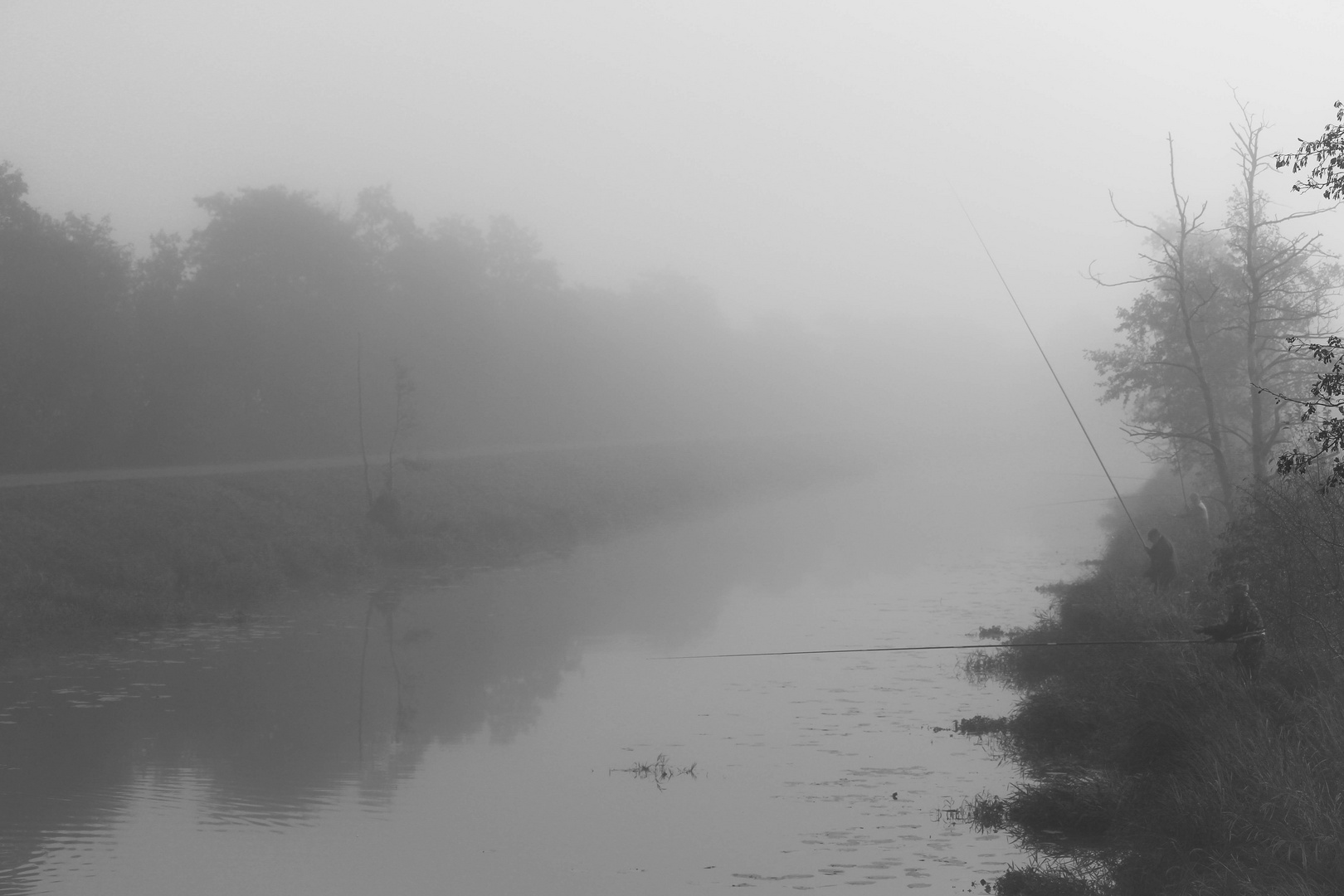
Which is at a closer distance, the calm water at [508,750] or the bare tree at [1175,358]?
the calm water at [508,750]

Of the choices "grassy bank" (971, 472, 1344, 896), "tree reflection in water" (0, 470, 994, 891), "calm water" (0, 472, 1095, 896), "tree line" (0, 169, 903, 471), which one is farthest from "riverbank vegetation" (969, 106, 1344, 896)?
"tree line" (0, 169, 903, 471)

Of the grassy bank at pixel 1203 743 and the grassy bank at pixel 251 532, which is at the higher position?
the grassy bank at pixel 251 532

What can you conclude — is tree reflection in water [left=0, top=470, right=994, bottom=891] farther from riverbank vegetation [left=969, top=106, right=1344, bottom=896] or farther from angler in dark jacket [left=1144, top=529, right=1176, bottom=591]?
angler in dark jacket [left=1144, top=529, right=1176, bottom=591]

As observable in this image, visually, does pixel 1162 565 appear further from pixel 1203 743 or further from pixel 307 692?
pixel 307 692

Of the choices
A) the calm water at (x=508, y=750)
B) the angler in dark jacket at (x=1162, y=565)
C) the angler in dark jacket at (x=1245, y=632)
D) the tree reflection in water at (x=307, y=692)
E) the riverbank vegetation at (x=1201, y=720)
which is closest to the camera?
the riverbank vegetation at (x=1201, y=720)

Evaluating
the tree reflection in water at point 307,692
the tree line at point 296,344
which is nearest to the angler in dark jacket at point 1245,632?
the tree reflection in water at point 307,692

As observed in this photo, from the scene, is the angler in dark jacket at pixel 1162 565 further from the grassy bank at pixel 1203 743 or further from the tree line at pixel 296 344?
the tree line at pixel 296 344

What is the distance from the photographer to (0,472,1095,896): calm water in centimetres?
1084

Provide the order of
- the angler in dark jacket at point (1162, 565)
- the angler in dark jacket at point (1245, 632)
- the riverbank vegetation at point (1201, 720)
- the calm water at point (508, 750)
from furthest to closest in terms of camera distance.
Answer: the angler in dark jacket at point (1162, 565) < the angler in dark jacket at point (1245, 632) < the calm water at point (508, 750) < the riverbank vegetation at point (1201, 720)

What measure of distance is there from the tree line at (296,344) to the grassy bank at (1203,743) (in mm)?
26532

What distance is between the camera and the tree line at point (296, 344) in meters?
36.5

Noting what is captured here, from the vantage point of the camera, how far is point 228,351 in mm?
45094

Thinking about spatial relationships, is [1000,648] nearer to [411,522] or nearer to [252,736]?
[252,736]

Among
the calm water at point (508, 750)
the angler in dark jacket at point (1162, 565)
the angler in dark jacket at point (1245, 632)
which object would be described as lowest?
the calm water at point (508, 750)
